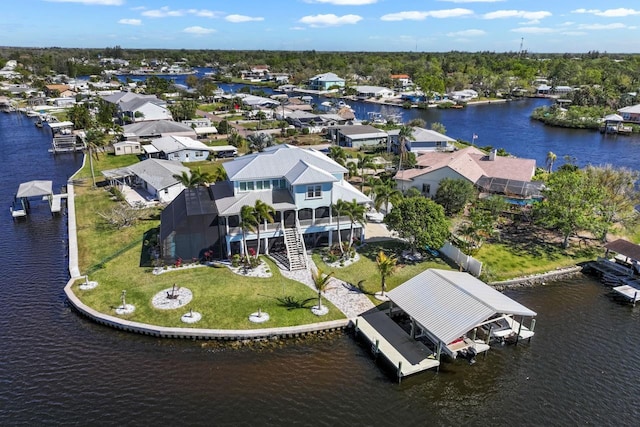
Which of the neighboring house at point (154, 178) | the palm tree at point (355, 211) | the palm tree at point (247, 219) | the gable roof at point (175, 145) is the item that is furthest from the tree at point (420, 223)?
the gable roof at point (175, 145)

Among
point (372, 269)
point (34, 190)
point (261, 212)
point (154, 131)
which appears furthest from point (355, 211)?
point (154, 131)

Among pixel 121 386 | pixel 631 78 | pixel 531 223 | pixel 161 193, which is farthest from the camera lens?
pixel 631 78

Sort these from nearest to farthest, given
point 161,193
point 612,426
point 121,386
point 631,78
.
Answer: point 612,426 < point 121,386 < point 161,193 < point 631,78

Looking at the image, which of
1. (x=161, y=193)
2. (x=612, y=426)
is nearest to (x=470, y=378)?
(x=612, y=426)

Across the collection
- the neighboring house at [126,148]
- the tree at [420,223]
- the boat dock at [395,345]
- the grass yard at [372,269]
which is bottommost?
the boat dock at [395,345]

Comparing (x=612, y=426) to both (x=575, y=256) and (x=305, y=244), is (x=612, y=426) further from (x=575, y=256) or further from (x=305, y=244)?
(x=305, y=244)

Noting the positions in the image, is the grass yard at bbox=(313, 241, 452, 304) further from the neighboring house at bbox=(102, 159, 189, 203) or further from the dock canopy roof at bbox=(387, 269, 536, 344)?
the neighboring house at bbox=(102, 159, 189, 203)

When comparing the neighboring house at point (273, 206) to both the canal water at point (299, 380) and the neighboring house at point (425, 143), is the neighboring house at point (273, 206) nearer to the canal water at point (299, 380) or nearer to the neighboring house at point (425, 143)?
the canal water at point (299, 380)
